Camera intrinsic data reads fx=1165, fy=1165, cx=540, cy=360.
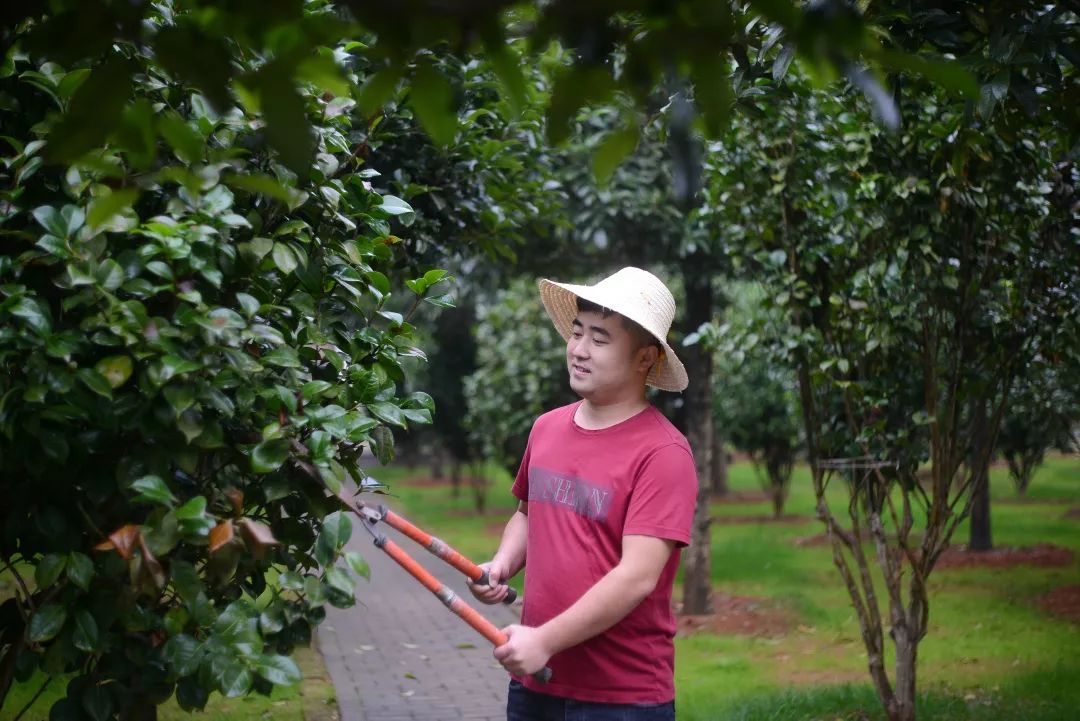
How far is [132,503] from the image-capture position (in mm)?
2740

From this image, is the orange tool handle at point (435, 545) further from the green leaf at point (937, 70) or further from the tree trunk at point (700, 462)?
the tree trunk at point (700, 462)

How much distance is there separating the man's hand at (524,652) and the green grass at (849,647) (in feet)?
12.3

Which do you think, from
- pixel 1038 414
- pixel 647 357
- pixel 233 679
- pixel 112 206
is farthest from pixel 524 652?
pixel 1038 414

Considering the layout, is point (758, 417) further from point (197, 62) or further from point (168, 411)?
point (197, 62)

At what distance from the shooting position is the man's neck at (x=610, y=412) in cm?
343

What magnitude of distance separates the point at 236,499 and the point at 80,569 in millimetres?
370

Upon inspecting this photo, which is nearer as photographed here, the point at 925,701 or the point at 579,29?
the point at 579,29

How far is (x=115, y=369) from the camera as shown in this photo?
99.7 inches

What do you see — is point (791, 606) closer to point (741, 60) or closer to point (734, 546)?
point (734, 546)

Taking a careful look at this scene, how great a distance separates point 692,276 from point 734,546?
6751mm

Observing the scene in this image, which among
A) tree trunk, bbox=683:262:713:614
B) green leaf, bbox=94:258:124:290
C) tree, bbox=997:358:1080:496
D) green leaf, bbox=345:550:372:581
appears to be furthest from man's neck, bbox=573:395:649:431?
tree trunk, bbox=683:262:713:614

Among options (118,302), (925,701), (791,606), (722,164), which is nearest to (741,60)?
(118,302)

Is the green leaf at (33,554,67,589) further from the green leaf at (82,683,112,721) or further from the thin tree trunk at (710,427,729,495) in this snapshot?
the thin tree trunk at (710,427,729,495)

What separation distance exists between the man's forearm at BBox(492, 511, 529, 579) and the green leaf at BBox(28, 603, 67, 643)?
138cm
